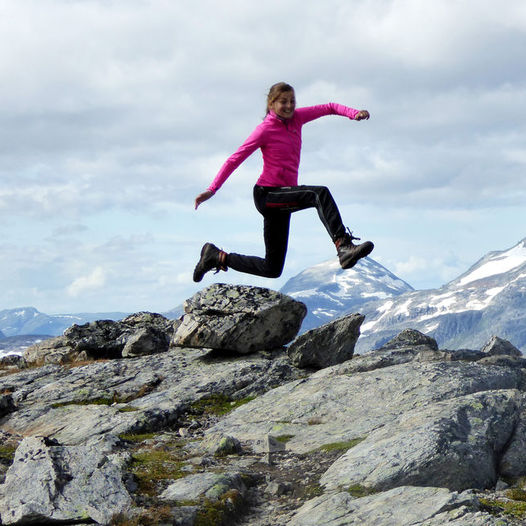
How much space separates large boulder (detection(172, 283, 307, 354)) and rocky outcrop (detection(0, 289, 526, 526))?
104 inches

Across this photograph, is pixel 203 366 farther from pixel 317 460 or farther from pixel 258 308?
pixel 317 460

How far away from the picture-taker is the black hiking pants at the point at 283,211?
13281mm

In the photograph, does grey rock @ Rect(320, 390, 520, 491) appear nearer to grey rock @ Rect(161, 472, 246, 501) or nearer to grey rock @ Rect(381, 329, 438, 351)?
grey rock @ Rect(161, 472, 246, 501)

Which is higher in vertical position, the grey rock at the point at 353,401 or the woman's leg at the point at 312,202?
the woman's leg at the point at 312,202

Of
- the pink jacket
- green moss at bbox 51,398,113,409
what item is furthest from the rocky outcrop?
the pink jacket

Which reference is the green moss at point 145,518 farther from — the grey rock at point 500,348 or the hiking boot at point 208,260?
the grey rock at point 500,348

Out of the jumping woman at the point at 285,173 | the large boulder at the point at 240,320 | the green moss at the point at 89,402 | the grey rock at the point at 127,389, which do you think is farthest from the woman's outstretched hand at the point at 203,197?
the green moss at the point at 89,402

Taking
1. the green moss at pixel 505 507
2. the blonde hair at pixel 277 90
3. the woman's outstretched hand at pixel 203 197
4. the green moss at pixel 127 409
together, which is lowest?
the green moss at pixel 505 507

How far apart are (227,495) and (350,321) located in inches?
608

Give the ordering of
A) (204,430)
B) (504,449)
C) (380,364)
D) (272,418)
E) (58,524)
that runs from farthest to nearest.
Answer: (380,364) → (204,430) → (272,418) → (504,449) → (58,524)

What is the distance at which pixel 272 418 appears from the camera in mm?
17312

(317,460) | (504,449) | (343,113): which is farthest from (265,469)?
(343,113)

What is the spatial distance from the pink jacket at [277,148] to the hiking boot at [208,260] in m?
3.46

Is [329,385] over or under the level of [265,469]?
over
